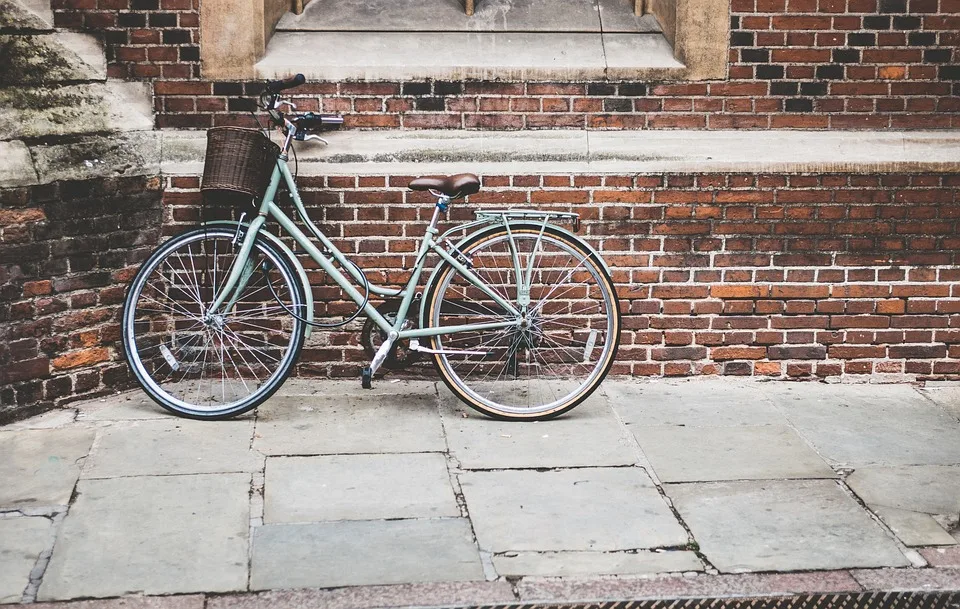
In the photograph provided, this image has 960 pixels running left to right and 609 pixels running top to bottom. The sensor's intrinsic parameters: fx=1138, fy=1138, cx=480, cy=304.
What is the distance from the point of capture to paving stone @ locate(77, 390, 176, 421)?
533cm

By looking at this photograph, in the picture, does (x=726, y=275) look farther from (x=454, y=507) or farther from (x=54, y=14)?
(x=54, y=14)

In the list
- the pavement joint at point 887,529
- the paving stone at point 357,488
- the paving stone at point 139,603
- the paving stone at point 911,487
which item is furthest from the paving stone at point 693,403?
the paving stone at point 139,603

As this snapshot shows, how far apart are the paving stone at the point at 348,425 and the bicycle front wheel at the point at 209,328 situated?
212 mm

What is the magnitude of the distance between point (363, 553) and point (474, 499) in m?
0.63

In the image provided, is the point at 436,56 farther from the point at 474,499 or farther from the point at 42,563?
the point at 42,563

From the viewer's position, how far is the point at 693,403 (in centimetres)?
568

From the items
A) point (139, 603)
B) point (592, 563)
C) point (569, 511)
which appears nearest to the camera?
point (139, 603)

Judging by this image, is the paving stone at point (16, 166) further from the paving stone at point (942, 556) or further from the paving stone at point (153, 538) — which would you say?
the paving stone at point (942, 556)

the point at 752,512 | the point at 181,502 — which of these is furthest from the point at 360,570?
the point at 752,512

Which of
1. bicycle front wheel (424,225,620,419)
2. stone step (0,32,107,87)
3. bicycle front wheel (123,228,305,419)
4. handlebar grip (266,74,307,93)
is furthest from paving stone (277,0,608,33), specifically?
bicycle front wheel (123,228,305,419)

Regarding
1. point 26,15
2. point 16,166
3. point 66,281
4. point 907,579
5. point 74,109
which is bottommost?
point 907,579

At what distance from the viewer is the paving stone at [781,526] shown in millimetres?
3982

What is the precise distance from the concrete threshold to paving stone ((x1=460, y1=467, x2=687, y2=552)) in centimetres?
177

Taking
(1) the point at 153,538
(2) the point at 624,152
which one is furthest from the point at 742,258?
(1) the point at 153,538
